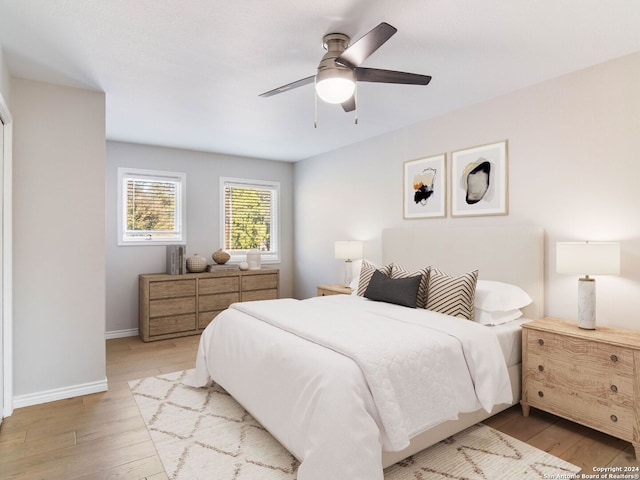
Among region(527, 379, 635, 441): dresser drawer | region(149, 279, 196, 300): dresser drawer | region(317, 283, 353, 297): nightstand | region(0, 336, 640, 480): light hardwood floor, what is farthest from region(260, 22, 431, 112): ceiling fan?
region(149, 279, 196, 300): dresser drawer

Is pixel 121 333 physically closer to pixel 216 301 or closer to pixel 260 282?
pixel 216 301

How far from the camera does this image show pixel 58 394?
2.92m

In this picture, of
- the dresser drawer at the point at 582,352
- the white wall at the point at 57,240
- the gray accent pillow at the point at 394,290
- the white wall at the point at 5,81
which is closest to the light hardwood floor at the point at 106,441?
the white wall at the point at 57,240

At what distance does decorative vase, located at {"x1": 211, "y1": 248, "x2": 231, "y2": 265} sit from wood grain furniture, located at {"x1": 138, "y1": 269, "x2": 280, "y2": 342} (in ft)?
0.72

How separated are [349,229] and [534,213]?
7.56 ft

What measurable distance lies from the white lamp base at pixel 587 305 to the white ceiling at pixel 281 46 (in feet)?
4.92

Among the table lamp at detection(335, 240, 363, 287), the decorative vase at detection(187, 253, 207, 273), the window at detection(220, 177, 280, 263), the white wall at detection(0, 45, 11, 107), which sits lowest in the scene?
the decorative vase at detection(187, 253, 207, 273)

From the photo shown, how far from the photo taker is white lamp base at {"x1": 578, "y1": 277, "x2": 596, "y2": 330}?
246 centimetres

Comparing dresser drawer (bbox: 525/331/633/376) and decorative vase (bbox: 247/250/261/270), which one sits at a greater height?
decorative vase (bbox: 247/250/261/270)

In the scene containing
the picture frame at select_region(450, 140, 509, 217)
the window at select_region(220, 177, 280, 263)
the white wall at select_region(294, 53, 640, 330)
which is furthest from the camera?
the window at select_region(220, 177, 280, 263)

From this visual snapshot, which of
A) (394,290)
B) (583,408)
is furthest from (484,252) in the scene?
(583,408)

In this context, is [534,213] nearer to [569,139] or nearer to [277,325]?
[569,139]

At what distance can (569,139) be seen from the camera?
2.85m

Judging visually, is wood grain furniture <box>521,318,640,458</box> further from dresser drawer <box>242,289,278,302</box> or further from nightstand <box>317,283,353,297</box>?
dresser drawer <box>242,289,278,302</box>
